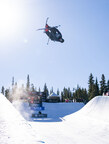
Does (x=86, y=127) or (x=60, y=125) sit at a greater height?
(x=86, y=127)

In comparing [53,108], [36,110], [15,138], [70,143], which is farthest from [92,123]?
[53,108]

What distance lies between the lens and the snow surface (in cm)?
671

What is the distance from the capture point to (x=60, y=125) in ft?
58.9

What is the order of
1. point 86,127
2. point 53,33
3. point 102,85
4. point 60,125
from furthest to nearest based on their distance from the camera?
point 102,85 < point 53,33 < point 60,125 < point 86,127

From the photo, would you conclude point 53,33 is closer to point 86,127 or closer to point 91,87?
point 86,127

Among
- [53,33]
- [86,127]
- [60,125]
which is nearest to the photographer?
[86,127]

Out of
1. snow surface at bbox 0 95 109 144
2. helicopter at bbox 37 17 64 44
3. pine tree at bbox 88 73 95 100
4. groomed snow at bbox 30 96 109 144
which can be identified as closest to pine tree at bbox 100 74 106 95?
pine tree at bbox 88 73 95 100

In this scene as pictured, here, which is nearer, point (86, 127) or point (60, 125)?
point (86, 127)

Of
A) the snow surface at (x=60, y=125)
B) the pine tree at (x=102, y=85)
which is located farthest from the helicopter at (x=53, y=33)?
the pine tree at (x=102, y=85)

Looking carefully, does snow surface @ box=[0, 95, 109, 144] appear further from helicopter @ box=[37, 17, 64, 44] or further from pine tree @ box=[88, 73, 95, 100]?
pine tree @ box=[88, 73, 95, 100]

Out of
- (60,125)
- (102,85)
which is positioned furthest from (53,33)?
(102,85)

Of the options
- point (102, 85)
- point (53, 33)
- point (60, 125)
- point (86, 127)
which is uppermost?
point (53, 33)

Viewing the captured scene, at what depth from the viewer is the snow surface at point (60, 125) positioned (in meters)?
6.71

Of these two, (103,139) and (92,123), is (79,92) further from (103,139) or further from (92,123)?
(103,139)
